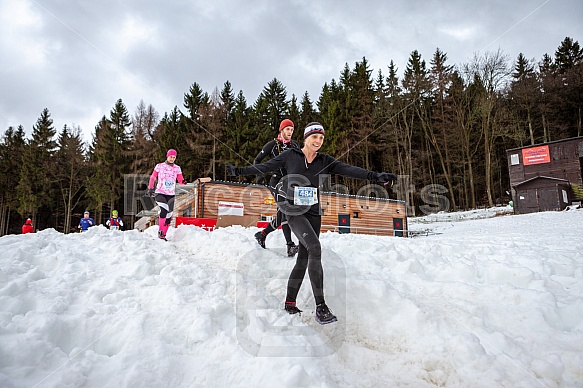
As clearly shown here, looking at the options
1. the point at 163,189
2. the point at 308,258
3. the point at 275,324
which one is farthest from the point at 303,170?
the point at 163,189

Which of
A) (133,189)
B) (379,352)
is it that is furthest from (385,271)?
(133,189)

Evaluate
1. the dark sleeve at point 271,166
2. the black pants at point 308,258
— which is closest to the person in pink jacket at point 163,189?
the dark sleeve at point 271,166

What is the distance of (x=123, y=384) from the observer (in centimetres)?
205

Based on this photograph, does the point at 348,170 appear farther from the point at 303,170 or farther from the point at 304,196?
the point at 304,196

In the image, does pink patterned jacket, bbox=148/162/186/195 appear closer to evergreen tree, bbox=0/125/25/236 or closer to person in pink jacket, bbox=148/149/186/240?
person in pink jacket, bbox=148/149/186/240

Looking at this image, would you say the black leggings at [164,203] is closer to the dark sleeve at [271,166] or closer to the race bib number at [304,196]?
the dark sleeve at [271,166]

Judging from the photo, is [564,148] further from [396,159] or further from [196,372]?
[196,372]

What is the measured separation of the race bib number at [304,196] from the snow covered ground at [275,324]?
3.87ft

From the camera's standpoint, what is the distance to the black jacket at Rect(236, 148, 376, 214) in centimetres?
362

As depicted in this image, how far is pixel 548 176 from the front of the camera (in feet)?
98.7

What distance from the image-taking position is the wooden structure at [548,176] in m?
28.0

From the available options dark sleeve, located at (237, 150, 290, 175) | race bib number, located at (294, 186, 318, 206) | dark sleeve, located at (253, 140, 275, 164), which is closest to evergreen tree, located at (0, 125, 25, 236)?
dark sleeve, located at (253, 140, 275, 164)

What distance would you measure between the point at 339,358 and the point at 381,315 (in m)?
0.88

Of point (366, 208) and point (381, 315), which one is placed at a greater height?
point (366, 208)
